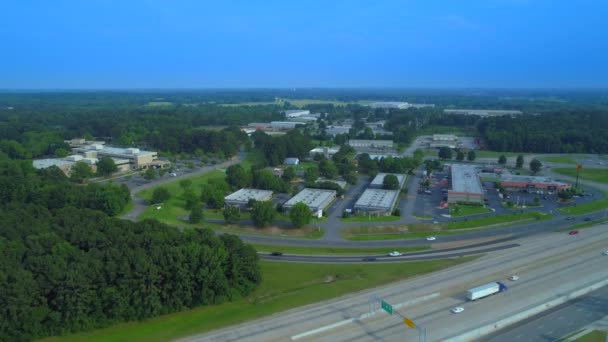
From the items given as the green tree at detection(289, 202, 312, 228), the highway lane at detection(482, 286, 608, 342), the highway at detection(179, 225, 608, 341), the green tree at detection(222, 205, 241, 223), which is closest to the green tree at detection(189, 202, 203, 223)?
the green tree at detection(222, 205, 241, 223)

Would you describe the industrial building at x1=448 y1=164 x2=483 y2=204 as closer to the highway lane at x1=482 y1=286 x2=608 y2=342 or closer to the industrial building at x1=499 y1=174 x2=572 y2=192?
the industrial building at x1=499 y1=174 x2=572 y2=192

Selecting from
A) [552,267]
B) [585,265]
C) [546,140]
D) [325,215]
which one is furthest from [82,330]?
[546,140]

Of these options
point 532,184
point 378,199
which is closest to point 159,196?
point 378,199

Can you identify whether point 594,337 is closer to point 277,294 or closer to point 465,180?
point 277,294

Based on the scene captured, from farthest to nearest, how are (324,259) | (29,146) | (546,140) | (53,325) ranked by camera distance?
(546,140) < (29,146) < (324,259) < (53,325)

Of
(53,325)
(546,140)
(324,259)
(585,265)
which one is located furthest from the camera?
(546,140)

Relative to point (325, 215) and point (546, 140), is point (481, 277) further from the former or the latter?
point (546, 140)
